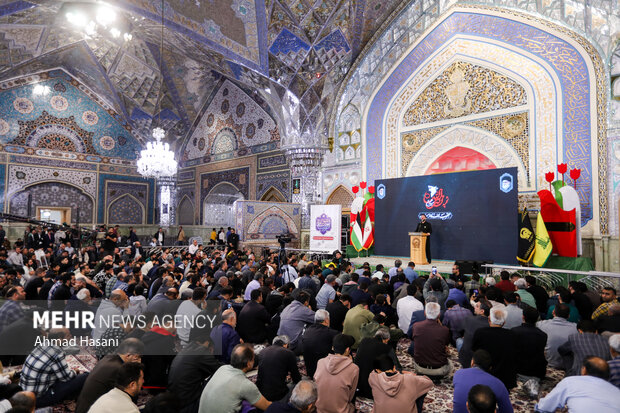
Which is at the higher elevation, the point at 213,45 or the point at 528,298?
the point at 213,45

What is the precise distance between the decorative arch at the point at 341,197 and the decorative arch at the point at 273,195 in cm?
158

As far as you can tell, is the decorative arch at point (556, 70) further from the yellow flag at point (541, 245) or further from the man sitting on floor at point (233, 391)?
the man sitting on floor at point (233, 391)

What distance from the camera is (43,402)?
8.84 feet

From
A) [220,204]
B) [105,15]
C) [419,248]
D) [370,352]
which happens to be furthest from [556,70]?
[220,204]

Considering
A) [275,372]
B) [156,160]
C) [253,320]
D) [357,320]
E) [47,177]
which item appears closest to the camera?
[275,372]

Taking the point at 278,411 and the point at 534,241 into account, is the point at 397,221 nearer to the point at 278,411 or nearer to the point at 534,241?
the point at 534,241

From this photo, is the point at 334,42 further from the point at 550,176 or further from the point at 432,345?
the point at 432,345

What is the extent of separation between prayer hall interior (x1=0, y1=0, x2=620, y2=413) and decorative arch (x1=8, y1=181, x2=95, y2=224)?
0.22ft

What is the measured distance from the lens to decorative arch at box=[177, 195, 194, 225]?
49.7 ft

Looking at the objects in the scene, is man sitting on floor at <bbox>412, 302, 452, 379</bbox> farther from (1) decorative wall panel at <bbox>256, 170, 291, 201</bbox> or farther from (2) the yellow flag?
(1) decorative wall panel at <bbox>256, 170, 291, 201</bbox>

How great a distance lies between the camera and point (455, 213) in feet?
26.2

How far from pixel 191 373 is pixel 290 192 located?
9.19 m

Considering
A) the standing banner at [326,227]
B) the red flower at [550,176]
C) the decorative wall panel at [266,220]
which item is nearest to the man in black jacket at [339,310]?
the red flower at [550,176]

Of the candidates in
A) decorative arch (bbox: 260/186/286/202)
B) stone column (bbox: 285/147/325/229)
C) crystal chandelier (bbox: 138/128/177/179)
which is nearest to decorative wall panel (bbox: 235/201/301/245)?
stone column (bbox: 285/147/325/229)
